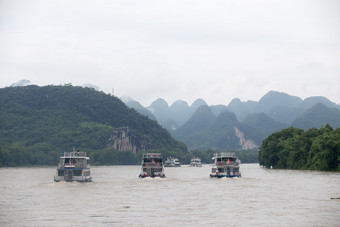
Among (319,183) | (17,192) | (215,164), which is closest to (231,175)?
(215,164)

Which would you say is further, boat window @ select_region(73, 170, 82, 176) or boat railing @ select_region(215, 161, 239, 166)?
boat railing @ select_region(215, 161, 239, 166)

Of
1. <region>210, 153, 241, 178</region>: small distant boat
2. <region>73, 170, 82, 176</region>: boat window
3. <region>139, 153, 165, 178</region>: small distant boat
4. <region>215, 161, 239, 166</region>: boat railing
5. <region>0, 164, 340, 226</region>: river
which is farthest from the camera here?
<region>139, 153, 165, 178</region>: small distant boat

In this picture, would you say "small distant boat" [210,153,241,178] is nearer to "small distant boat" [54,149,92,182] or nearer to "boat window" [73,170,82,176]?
"small distant boat" [54,149,92,182]

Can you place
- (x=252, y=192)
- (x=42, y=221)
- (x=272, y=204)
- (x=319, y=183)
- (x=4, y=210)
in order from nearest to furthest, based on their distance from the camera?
(x=42, y=221), (x=4, y=210), (x=272, y=204), (x=252, y=192), (x=319, y=183)

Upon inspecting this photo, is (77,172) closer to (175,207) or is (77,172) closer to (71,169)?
(71,169)

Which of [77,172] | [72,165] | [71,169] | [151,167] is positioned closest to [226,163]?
[151,167]

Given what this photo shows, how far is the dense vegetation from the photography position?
380 feet

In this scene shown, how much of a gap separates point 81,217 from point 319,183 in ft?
159

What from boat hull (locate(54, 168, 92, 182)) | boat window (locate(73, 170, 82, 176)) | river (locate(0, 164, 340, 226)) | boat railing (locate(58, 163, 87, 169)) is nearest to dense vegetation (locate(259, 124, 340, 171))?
river (locate(0, 164, 340, 226))

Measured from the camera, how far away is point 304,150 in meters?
136

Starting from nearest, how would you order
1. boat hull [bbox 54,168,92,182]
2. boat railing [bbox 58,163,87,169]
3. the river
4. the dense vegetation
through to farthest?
the river, boat hull [bbox 54,168,92,182], boat railing [bbox 58,163,87,169], the dense vegetation

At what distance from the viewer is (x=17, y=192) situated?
73.3 meters

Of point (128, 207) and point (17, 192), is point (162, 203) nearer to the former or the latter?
point (128, 207)

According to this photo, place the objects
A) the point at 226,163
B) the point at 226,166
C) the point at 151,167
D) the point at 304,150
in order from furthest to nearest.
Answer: the point at 304,150, the point at 151,167, the point at 226,163, the point at 226,166
